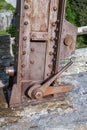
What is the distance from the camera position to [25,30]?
3.20m

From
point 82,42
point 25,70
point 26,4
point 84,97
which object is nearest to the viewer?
point 26,4

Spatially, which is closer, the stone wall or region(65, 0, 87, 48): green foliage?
the stone wall

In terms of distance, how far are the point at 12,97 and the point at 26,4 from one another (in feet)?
2.97

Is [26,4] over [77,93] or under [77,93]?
over

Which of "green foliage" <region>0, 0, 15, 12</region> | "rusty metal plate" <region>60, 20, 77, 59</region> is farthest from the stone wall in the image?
"rusty metal plate" <region>60, 20, 77, 59</region>

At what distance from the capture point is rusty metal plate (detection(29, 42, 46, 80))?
334 centimetres

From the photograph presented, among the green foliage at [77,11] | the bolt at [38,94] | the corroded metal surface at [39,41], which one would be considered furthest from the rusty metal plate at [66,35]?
the green foliage at [77,11]

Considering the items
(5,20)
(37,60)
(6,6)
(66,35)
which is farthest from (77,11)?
(37,60)

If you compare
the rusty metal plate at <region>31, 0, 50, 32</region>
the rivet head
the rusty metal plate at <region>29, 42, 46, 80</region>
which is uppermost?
the rusty metal plate at <region>31, 0, 50, 32</region>

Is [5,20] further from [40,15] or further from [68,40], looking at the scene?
[40,15]

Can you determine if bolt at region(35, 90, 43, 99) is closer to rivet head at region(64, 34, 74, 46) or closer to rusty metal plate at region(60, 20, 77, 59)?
rusty metal plate at region(60, 20, 77, 59)

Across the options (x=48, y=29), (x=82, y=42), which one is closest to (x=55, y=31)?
(x=48, y=29)

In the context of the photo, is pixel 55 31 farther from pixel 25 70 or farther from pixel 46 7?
pixel 25 70

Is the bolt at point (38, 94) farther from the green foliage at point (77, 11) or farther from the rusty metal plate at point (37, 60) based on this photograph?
the green foliage at point (77, 11)
